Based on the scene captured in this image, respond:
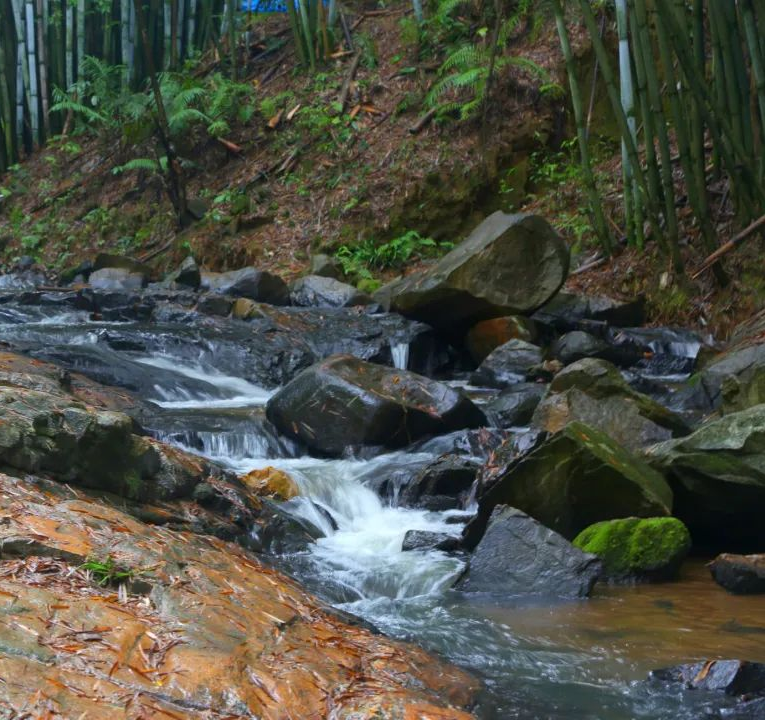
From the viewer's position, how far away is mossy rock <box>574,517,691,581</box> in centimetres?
469

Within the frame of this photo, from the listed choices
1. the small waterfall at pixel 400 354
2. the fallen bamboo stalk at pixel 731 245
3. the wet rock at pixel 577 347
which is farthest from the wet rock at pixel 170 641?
the fallen bamboo stalk at pixel 731 245

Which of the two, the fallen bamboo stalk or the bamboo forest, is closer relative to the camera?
the bamboo forest

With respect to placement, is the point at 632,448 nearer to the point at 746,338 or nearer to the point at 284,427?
the point at 284,427

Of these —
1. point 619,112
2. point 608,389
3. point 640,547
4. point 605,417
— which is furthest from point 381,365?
point 619,112

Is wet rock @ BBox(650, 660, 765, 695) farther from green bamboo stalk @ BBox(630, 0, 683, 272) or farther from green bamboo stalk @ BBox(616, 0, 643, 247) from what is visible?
green bamboo stalk @ BBox(616, 0, 643, 247)

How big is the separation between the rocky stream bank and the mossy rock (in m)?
0.01

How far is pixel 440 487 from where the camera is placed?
597 centimetres

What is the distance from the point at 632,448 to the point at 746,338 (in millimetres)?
3406

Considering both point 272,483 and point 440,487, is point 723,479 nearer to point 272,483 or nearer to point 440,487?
point 440,487

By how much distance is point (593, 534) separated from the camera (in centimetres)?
489

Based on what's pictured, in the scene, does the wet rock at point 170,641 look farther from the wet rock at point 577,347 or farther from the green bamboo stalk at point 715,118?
the green bamboo stalk at point 715,118

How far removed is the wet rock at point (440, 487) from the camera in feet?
19.4

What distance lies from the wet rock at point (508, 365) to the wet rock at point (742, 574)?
4.71m

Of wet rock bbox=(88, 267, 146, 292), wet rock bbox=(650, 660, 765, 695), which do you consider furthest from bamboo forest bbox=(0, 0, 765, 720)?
wet rock bbox=(88, 267, 146, 292)
